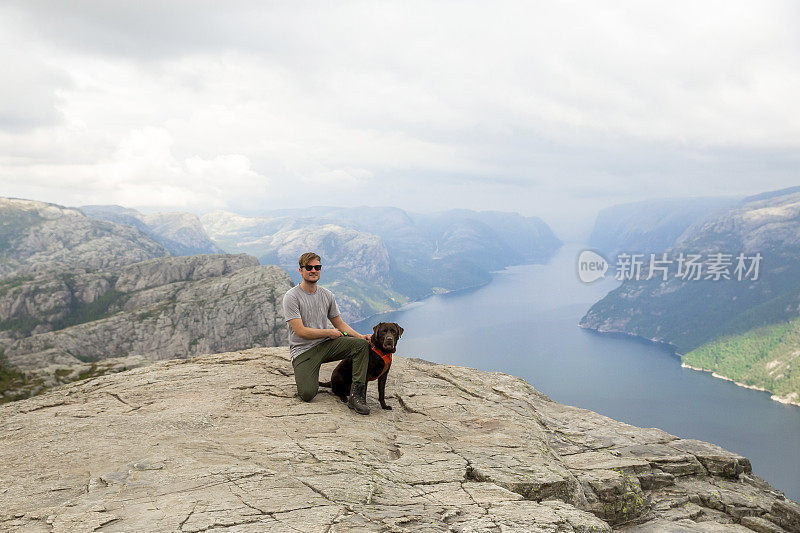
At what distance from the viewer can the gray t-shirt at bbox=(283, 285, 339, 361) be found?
11281mm

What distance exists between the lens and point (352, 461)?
847cm

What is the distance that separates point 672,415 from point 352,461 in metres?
210

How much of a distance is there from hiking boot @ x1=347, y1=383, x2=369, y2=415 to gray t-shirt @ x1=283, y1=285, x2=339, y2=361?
1.58 meters

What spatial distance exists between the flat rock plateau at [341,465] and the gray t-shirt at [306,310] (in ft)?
5.54

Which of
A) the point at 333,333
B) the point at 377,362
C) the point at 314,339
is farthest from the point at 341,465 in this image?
the point at 314,339

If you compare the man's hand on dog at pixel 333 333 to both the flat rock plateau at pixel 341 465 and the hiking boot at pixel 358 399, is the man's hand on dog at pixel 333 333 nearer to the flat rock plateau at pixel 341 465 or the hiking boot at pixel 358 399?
the hiking boot at pixel 358 399

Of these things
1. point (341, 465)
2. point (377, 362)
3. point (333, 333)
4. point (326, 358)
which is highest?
point (333, 333)

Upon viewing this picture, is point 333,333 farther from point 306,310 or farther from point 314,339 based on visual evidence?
point 306,310

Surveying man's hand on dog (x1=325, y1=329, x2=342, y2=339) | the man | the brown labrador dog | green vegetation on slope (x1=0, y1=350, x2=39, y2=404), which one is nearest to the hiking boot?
the man

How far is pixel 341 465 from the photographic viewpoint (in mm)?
8211

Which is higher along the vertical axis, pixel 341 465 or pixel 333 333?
pixel 333 333

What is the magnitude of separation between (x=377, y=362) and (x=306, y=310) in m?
2.39

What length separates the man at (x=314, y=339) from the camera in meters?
11.2

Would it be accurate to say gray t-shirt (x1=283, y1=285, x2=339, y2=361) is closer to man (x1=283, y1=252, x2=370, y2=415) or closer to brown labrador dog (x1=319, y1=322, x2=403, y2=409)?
man (x1=283, y1=252, x2=370, y2=415)
